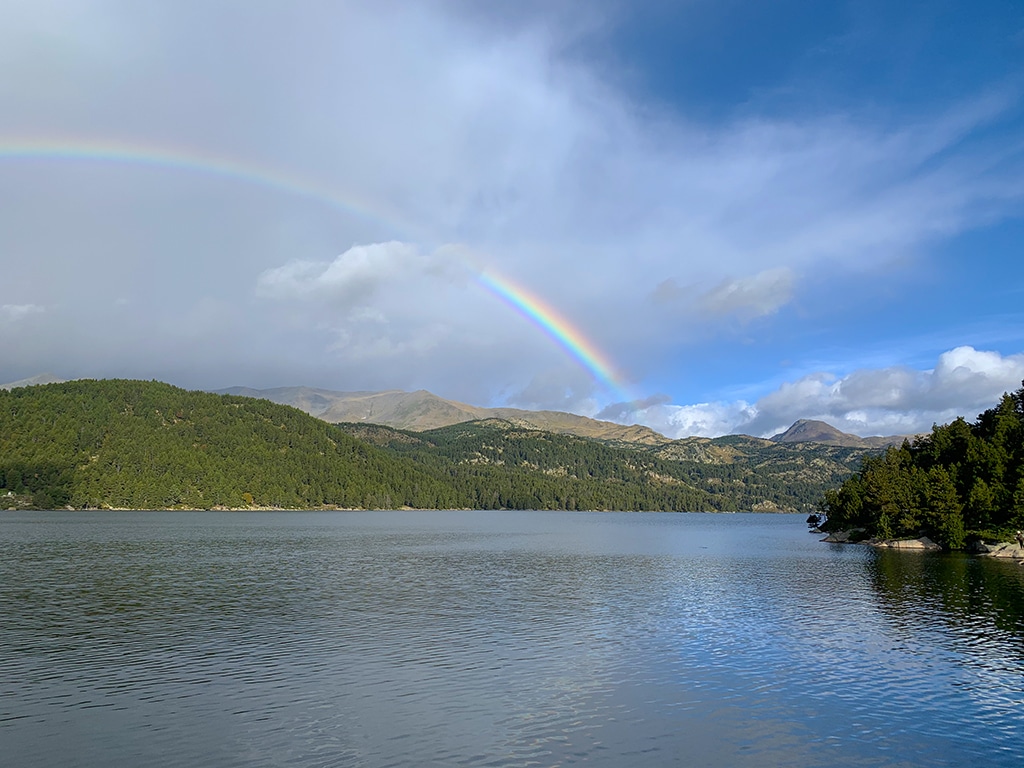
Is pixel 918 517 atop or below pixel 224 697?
atop

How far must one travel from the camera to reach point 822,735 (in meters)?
32.2

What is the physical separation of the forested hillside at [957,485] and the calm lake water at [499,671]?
50.4 meters

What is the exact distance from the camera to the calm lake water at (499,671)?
29859 millimetres

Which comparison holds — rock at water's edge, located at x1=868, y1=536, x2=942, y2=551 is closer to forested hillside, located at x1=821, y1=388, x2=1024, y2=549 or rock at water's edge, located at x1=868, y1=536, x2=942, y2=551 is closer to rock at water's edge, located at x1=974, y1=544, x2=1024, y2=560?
forested hillside, located at x1=821, y1=388, x2=1024, y2=549

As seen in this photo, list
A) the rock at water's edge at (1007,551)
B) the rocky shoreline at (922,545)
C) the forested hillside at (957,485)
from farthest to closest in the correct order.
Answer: the forested hillside at (957,485)
the rocky shoreline at (922,545)
the rock at water's edge at (1007,551)

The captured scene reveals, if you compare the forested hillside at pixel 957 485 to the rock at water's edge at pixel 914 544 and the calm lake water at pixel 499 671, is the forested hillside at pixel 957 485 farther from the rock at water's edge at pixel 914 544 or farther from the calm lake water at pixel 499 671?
the calm lake water at pixel 499 671

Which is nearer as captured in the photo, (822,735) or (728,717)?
(822,735)

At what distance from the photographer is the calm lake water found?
29.9m

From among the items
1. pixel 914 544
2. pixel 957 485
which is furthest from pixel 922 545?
pixel 957 485

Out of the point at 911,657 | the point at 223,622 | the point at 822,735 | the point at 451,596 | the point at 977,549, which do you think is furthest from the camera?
the point at 977,549

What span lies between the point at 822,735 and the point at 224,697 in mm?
28221

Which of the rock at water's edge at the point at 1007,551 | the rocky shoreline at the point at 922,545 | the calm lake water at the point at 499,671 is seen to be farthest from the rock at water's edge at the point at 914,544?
the calm lake water at the point at 499,671

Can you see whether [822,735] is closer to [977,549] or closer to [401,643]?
[401,643]

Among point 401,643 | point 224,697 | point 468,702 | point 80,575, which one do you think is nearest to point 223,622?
point 401,643
